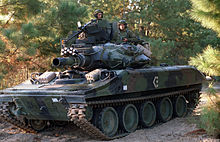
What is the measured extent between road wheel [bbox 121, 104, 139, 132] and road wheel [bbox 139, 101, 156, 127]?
0.95 ft

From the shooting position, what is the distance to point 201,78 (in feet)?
44.1

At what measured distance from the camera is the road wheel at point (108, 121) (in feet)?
29.5

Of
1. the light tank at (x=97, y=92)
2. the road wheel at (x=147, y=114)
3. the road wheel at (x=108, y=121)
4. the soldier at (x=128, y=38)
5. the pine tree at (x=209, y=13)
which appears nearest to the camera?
the pine tree at (x=209, y=13)

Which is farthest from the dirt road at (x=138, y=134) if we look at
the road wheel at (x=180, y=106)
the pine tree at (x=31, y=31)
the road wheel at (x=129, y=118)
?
the pine tree at (x=31, y=31)

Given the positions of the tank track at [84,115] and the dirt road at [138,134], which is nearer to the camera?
the tank track at [84,115]

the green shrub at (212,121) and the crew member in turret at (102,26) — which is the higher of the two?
the crew member in turret at (102,26)

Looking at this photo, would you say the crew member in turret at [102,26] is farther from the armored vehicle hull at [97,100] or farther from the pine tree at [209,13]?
the pine tree at [209,13]

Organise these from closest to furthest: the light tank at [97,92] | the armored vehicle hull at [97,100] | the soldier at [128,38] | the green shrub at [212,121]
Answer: the green shrub at [212,121], the armored vehicle hull at [97,100], the light tank at [97,92], the soldier at [128,38]

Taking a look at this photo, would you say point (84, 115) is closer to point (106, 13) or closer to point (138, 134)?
point (138, 134)

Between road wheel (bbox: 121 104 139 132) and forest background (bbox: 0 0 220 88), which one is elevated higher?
forest background (bbox: 0 0 220 88)

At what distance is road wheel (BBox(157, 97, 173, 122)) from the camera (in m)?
11.5

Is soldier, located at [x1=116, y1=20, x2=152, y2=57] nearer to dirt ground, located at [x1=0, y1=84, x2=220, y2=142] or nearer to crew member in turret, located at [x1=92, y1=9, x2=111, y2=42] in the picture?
crew member in turret, located at [x1=92, y1=9, x2=111, y2=42]

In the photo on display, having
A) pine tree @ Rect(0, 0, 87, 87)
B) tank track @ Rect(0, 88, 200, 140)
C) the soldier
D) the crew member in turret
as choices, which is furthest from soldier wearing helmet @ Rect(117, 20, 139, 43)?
pine tree @ Rect(0, 0, 87, 87)

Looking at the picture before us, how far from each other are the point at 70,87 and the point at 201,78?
6483 mm
